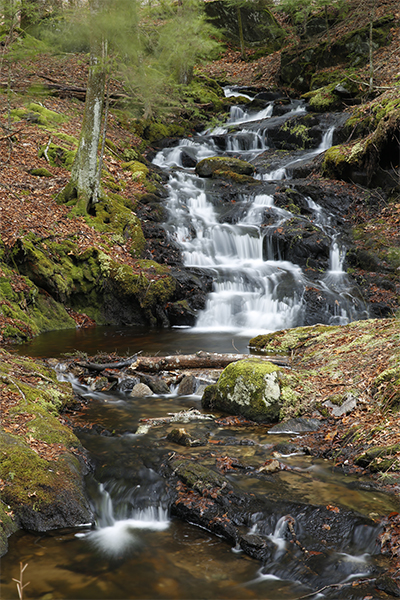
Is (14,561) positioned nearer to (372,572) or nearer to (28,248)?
(372,572)

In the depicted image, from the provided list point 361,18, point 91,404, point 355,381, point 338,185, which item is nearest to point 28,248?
point 91,404

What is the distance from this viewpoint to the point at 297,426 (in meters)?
5.12

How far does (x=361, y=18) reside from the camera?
23.7 meters

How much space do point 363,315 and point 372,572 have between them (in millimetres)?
9425

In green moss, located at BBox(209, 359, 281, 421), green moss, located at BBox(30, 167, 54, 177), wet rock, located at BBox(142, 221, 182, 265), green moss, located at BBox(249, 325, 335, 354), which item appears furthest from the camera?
green moss, located at BBox(30, 167, 54, 177)

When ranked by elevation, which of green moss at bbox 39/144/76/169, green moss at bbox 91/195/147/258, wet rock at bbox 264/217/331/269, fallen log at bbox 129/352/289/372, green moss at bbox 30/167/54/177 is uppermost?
green moss at bbox 39/144/76/169

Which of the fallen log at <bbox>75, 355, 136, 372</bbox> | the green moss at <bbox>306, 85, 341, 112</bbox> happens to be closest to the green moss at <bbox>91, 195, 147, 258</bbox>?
the fallen log at <bbox>75, 355, 136, 372</bbox>

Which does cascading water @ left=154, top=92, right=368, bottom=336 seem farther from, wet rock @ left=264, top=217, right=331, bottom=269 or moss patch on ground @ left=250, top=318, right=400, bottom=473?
moss patch on ground @ left=250, top=318, right=400, bottom=473

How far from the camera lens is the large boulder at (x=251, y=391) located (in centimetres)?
548

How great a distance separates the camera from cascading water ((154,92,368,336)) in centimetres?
1196

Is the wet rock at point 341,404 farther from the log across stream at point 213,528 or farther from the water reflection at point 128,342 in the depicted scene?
the water reflection at point 128,342

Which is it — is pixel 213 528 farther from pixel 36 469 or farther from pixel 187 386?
pixel 187 386

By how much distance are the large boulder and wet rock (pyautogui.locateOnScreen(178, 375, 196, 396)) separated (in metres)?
0.91

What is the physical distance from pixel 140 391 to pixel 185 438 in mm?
1907
